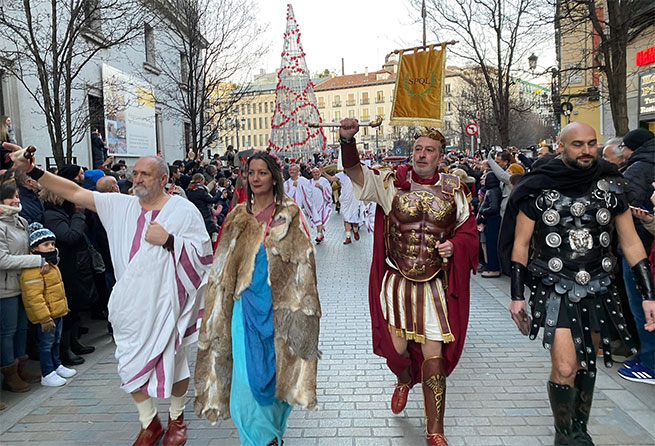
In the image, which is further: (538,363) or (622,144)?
(622,144)

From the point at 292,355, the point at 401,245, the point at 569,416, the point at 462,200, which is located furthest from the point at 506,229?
the point at 292,355

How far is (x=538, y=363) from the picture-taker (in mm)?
5211

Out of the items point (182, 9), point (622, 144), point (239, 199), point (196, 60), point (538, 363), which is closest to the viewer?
point (239, 199)

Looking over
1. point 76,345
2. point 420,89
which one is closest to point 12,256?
point 76,345

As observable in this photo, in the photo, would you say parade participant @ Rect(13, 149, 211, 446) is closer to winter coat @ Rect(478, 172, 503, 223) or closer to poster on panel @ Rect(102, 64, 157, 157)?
winter coat @ Rect(478, 172, 503, 223)

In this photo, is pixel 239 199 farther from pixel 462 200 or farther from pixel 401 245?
pixel 462 200

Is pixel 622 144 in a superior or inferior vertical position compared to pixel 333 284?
superior

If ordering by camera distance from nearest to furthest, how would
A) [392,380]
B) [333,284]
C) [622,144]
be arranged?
1. [392,380]
2. [622,144]
3. [333,284]

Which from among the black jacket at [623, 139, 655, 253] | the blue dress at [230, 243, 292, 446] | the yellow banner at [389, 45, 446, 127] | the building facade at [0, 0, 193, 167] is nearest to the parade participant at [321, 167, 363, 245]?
the building facade at [0, 0, 193, 167]

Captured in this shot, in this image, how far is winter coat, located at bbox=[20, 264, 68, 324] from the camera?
473cm

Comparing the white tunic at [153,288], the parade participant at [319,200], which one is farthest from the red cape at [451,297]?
the parade participant at [319,200]

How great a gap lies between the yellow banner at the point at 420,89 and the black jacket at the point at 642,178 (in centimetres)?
193

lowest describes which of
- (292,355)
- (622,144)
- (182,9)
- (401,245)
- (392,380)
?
(392,380)

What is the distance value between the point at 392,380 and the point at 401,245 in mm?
1572
